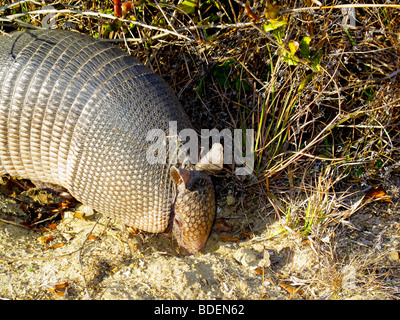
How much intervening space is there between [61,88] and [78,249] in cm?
160

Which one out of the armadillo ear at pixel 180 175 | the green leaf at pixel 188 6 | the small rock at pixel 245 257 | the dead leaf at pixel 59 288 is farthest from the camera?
the green leaf at pixel 188 6

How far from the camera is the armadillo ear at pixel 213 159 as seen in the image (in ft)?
11.8

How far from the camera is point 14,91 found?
3898 millimetres

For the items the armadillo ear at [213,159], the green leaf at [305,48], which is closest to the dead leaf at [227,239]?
the armadillo ear at [213,159]

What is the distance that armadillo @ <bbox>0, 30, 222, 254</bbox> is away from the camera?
3.70 m

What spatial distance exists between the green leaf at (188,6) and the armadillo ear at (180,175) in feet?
5.92

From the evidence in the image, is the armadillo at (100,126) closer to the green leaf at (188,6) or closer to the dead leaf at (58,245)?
the dead leaf at (58,245)

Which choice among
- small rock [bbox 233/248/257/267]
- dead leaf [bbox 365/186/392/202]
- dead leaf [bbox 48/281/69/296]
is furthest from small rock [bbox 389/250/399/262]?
dead leaf [bbox 48/281/69/296]

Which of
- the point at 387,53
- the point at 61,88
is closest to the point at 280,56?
the point at 387,53

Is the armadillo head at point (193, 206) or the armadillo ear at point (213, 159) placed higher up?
the armadillo ear at point (213, 159)

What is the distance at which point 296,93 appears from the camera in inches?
167

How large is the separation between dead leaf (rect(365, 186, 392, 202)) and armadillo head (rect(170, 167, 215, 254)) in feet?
5.88

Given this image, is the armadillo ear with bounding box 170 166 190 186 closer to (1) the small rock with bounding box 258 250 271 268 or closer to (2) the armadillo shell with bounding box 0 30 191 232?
(2) the armadillo shell with bounding box 0 30 191 232
